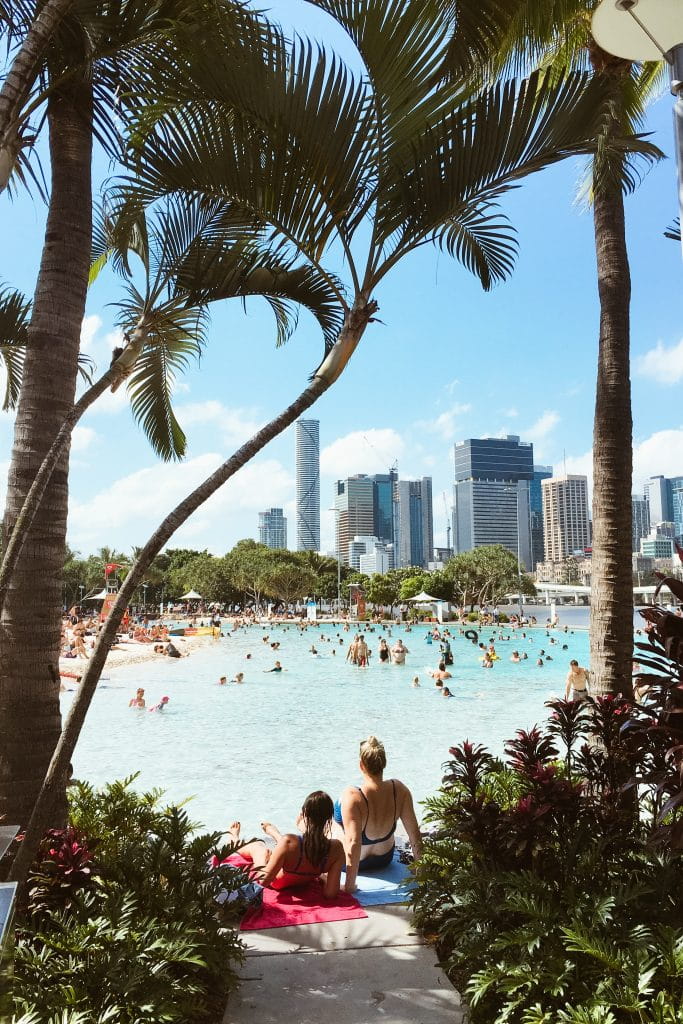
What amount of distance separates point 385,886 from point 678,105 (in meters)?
4.60

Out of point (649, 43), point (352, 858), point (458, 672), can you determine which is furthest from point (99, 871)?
point (458, 672)

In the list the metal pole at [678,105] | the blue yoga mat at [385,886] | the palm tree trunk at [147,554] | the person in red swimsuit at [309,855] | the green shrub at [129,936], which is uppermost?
the metal pole at [678,105]

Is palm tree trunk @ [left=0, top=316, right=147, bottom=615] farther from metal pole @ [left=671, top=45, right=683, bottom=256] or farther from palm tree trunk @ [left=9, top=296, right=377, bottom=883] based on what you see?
metal pole @ [left=671, top=45, right=683, bottom=256]

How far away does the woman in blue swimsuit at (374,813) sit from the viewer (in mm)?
4641

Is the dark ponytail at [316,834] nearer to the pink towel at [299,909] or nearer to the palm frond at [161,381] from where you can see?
the pink towel at [299,909]

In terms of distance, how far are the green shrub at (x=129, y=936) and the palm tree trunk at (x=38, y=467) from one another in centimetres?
59

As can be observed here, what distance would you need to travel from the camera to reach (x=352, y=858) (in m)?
4.48

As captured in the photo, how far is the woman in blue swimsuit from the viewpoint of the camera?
15.2ft

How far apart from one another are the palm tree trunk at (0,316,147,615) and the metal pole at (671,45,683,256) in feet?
8.23

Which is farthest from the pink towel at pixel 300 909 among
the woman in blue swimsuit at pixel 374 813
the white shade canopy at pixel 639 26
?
the white shade canopy at pixel 639 26

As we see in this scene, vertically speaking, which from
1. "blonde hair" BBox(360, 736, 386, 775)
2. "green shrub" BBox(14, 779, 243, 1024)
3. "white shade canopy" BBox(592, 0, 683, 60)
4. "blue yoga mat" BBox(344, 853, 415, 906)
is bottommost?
"blue yoga mat" BBox(344, 853, 415, 906)

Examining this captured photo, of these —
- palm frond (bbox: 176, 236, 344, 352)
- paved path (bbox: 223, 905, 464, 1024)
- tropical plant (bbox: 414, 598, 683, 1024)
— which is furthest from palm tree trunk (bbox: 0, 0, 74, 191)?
paved path (bbox: 223, 905, 464, 1024)

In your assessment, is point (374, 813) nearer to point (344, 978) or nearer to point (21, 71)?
point (344, 978)

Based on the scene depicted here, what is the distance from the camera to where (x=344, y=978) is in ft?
10.6
